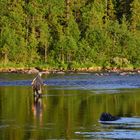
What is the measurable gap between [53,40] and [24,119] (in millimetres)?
80550

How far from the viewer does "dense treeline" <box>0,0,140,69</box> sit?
104700mm

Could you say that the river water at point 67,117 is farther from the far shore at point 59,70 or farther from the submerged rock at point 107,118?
the far shore at point 59,70

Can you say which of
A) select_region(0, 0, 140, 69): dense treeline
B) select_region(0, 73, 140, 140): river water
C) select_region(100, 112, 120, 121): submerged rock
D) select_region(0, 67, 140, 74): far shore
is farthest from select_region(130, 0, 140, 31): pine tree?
select_region(100, 112, 120, 121): submerged rock

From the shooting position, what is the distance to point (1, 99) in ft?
142

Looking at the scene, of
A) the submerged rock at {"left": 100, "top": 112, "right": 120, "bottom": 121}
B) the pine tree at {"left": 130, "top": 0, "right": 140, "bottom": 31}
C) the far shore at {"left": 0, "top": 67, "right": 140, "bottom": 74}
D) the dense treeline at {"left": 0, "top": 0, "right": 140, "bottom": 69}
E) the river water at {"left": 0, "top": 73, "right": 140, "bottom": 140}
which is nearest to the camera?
the river water at {"left": 0, "top": 73, "right": 140, "bottom": 140}

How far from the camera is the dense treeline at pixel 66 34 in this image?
105 meters

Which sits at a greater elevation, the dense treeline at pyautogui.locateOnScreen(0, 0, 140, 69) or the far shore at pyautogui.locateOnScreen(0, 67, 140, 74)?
the dense treeline at pyautogui.locateOnScreen(0, 0, 140, 69)

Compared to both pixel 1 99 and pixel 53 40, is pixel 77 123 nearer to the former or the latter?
pixel 1 99

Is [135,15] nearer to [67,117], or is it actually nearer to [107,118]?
[67,117]

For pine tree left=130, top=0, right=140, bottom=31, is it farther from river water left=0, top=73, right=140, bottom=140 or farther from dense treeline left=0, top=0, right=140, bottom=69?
river water left=0, top=73, right=140, bottom=140

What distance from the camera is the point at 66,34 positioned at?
4373 inches

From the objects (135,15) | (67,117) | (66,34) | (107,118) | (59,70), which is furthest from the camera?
(135,15)

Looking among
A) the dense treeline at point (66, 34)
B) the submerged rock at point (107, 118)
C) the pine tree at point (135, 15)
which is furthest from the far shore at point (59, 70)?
the submerged rock at point (107, 118)

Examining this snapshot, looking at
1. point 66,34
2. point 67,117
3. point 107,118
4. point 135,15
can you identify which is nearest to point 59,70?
point 66,34
